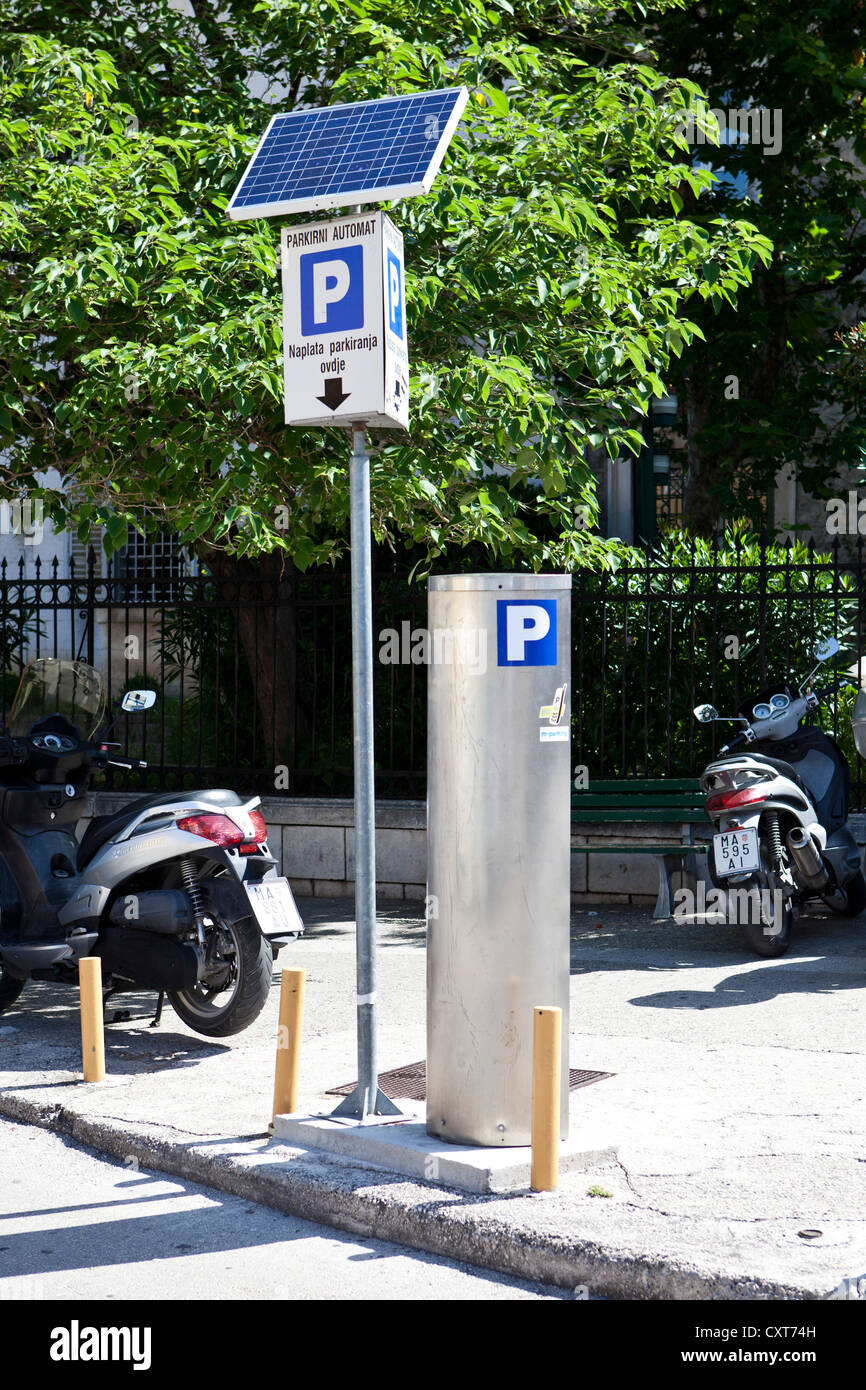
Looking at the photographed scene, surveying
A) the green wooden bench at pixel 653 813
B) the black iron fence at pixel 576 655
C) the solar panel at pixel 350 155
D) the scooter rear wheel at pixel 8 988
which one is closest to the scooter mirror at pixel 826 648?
the black iron fence at pixel 576 655

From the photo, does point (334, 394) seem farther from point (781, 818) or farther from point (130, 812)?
point (781, 818)

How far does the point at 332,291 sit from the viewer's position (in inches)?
190

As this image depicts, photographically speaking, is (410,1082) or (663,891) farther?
(663,891)

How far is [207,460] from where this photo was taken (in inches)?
314

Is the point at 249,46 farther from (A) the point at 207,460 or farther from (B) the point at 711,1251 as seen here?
(B) the point at 711,1251

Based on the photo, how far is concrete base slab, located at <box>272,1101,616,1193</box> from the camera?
4.41 m

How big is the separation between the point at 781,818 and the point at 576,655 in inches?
113

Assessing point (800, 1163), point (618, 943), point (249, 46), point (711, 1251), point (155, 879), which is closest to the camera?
point (711, 1251)

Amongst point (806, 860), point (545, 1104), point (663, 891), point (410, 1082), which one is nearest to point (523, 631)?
point (545, 1104)

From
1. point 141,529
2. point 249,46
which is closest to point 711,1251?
point 141,529

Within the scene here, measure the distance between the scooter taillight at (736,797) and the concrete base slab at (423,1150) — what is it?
3182 millimetres

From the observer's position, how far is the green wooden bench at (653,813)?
9.36 meters

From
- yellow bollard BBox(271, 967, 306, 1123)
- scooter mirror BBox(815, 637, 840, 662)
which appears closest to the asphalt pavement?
yellow bollard BBox(271, 967, 306, 1123)

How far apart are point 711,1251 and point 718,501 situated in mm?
11614
